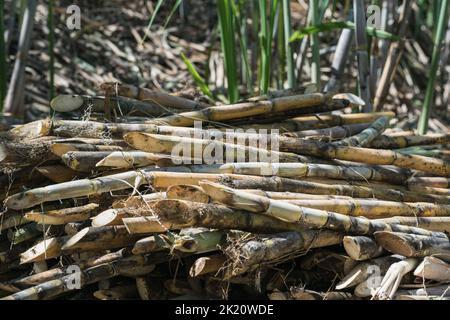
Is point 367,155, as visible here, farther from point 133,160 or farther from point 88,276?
point 88,276

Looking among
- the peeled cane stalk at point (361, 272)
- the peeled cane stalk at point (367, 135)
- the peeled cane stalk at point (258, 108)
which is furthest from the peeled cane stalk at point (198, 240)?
the peeled cane stalk at point (367, 135)

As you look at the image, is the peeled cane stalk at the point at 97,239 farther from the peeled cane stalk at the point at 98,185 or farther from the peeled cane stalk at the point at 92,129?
the peeled cane stalk at the point at 92,129

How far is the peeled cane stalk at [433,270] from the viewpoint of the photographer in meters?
2.09

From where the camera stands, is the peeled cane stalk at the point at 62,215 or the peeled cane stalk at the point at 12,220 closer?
the peeled cane stalk at the point at 62,215

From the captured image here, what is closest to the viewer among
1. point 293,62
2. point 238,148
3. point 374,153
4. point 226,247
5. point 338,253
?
point 226,247

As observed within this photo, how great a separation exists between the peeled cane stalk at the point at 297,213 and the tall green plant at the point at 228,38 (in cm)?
132

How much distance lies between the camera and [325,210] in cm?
220

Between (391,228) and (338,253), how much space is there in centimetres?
17

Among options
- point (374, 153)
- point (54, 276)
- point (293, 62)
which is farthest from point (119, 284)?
point (293, 62)

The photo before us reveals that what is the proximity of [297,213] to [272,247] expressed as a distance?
13 centimetres

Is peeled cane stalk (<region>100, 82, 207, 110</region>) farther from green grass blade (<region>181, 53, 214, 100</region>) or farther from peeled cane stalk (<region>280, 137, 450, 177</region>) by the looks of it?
green grass blade (<region>181, 53, 214, 100</region>)

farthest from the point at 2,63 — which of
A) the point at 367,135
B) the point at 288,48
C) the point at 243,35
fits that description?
the point at 367,135

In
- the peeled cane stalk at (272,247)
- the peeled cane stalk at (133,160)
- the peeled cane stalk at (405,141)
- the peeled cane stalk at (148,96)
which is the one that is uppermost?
the peeled cane stalk at (148,96)

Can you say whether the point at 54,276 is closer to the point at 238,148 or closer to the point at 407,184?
the point at 238,148
